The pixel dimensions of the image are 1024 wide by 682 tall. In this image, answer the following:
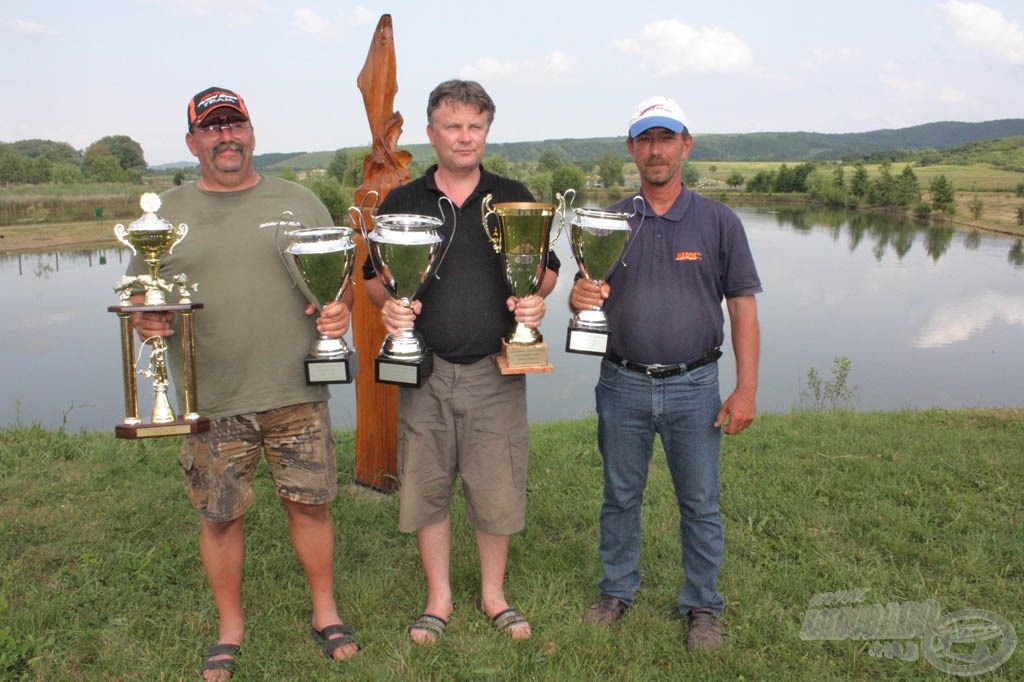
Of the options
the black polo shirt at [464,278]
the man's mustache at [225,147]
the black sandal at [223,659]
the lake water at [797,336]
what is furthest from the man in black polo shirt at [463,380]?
the lake water at [797,336]

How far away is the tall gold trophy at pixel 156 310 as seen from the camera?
2.28 m

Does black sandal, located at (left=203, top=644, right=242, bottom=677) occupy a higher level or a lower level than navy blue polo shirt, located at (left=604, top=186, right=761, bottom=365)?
lower

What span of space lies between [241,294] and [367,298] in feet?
5.19

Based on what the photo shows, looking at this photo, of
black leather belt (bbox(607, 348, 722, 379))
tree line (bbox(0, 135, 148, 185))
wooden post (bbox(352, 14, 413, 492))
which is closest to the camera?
black leather belt (bbox(607, 348, 722, 379))

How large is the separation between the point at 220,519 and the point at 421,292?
1.07 metres

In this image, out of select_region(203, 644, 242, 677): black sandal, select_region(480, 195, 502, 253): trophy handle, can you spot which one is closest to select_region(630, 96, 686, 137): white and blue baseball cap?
select_region(480, 195, 502, 253): trophy handle

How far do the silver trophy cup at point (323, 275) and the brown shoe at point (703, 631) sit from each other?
1.62m

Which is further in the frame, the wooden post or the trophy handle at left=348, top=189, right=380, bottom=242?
the wooden post

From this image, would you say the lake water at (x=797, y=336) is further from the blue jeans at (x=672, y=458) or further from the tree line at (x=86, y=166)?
the tree line at (x=86, y=166)

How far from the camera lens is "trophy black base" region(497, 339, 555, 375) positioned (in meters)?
2.56

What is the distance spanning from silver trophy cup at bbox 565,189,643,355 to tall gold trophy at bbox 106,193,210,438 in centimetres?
127

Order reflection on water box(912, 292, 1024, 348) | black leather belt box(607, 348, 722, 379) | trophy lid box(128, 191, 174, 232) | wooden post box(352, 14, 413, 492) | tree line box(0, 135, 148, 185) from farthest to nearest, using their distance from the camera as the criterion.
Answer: tree line box(0, 135, 148, 185) < reflection on water box(912, 292, 1024, 348) < wooden post box(352, 14, 413, 492) < black leather belt box(607, 348, 722, 379) < trophy lid box(128, 191, 174, 232)

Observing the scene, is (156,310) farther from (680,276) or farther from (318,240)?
(680,276)

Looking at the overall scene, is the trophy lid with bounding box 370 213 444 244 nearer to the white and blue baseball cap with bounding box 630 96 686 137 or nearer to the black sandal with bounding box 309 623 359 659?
the white and blue baseball cap with bounding box 630 96 686 137
